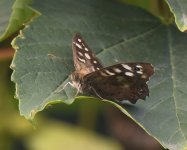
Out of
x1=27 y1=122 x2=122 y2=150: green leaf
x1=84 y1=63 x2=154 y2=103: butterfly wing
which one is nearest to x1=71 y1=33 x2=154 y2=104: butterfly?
x1=84 y1=63 x2=154 y2=103: butterfly wing

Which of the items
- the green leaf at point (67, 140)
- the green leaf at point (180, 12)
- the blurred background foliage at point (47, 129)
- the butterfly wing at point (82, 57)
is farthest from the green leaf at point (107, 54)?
the green leaf at point (67, 140)

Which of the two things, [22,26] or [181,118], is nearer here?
[181,118]

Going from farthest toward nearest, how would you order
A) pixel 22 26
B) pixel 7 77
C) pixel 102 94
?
pixel 7 77
pixel 22 26
pixel 102 94

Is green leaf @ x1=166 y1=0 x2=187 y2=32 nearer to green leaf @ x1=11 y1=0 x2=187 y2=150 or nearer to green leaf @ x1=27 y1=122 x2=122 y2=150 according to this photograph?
green leaf @ x1=11 y1=0 x2=187 y2=150

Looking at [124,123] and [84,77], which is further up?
[84,77]

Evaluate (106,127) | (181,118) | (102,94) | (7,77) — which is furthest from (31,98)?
(106,127)

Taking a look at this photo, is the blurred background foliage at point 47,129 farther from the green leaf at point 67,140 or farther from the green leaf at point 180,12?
the green leaf at point 180,12

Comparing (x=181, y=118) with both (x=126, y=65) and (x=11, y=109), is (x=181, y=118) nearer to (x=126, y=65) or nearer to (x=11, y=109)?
(x=126, y=65)
